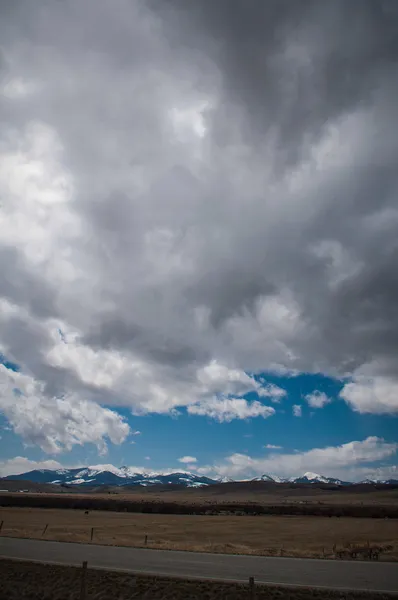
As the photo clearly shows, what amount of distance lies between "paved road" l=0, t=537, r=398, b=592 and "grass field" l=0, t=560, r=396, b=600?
201 centimetres

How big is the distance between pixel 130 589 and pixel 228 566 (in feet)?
29.0

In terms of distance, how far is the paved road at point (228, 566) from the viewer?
22.5m

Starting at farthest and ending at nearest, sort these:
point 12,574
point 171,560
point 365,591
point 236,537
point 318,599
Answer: point 236,537
point 171,560
point 12,574
point 365,591
point 318,599

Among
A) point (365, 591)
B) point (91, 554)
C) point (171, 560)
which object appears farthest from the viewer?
point (91, 554)

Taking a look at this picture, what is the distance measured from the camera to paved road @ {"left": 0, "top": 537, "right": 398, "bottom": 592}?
2245 cm

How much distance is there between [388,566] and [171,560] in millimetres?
14254

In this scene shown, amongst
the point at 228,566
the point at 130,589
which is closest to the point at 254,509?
the point at 228,566

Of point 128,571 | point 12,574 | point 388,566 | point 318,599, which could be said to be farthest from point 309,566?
point 12,574

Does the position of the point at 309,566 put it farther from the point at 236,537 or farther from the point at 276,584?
the point at 236,537

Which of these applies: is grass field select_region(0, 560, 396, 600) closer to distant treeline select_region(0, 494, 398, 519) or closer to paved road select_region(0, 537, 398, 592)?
paved road select_region(0, 537, 398, 592)

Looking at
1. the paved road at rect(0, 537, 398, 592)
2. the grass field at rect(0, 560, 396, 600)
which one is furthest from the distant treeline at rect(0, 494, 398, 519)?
the grass field at rect(0, 560, 396, 600)

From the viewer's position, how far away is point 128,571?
23797 mm

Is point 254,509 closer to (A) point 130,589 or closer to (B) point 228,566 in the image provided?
(B) point 228,566

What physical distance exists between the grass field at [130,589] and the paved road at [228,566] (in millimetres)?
2010
